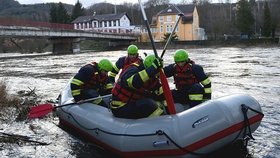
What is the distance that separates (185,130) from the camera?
5566mm

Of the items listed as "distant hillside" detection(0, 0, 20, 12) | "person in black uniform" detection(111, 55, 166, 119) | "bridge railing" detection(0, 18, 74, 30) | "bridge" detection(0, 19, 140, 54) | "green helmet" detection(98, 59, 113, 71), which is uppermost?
"distant hillside" detection(0, 0, 20, 12)

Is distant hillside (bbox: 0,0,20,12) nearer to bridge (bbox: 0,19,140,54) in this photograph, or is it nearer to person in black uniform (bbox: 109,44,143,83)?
bridge (bbox: 0,19,140,54)

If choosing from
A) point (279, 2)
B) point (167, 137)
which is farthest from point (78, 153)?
point (279, 2)

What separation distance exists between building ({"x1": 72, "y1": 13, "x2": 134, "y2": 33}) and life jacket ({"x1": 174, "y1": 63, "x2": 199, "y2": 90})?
7752 cm

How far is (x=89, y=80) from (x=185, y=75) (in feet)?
6.87

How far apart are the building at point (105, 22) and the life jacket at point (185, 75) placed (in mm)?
77524

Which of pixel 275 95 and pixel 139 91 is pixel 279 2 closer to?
pixel 275 95

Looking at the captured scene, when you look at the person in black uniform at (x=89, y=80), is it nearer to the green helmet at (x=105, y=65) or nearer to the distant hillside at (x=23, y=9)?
the green helmet at (x=105, y=65)

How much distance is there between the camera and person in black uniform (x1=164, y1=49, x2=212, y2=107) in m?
7.29

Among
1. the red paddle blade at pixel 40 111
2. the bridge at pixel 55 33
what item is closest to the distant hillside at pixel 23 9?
the bridge at pixel 55 33

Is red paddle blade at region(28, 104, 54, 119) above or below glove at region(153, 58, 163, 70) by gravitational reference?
below

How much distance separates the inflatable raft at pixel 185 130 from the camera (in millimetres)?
5590

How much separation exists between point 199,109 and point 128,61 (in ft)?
13.9

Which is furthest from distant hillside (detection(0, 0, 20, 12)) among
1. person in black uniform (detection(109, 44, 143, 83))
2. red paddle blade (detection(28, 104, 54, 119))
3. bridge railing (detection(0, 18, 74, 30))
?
red paddle blade (detection(28, 104, 54, 119))
